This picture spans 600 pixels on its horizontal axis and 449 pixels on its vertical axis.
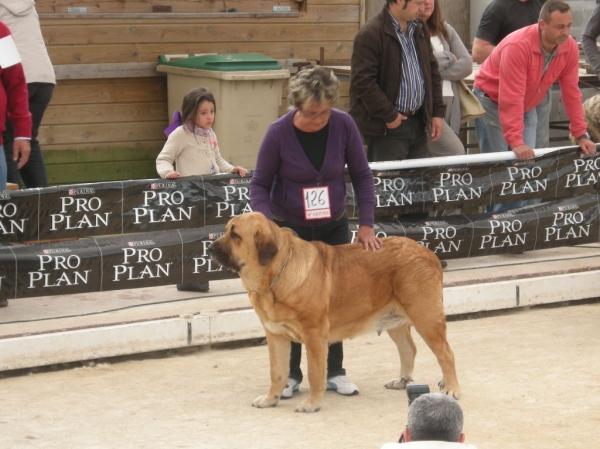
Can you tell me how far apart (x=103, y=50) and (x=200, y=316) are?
5.51 m

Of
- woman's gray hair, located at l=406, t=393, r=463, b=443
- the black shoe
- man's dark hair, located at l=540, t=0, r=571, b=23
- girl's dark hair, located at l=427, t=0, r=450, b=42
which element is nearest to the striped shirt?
girl's dark hair, located at l=427, t=0, r=450, b=42

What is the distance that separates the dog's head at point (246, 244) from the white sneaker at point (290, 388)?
926 millimetres

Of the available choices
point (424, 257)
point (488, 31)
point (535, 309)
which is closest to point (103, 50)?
point (488, 31)

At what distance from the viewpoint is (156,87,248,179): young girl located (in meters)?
7.77

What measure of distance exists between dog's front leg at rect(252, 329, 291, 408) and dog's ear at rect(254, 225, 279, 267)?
21.3 inches

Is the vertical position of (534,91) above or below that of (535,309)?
above

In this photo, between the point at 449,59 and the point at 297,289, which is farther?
the point at 449,59

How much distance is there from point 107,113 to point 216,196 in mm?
4733

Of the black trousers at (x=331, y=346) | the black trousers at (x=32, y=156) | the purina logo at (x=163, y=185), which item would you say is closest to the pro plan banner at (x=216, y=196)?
the purina logo at (x=163, y=185)

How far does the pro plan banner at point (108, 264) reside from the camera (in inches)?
273

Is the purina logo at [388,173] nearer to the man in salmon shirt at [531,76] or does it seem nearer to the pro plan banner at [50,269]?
the man in salmon shirt at [531,76]

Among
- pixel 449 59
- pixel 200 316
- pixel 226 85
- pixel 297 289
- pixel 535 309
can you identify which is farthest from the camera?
pixel 226 85

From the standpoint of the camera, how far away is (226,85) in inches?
450

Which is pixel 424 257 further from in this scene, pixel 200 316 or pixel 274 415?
pixel 200 316
